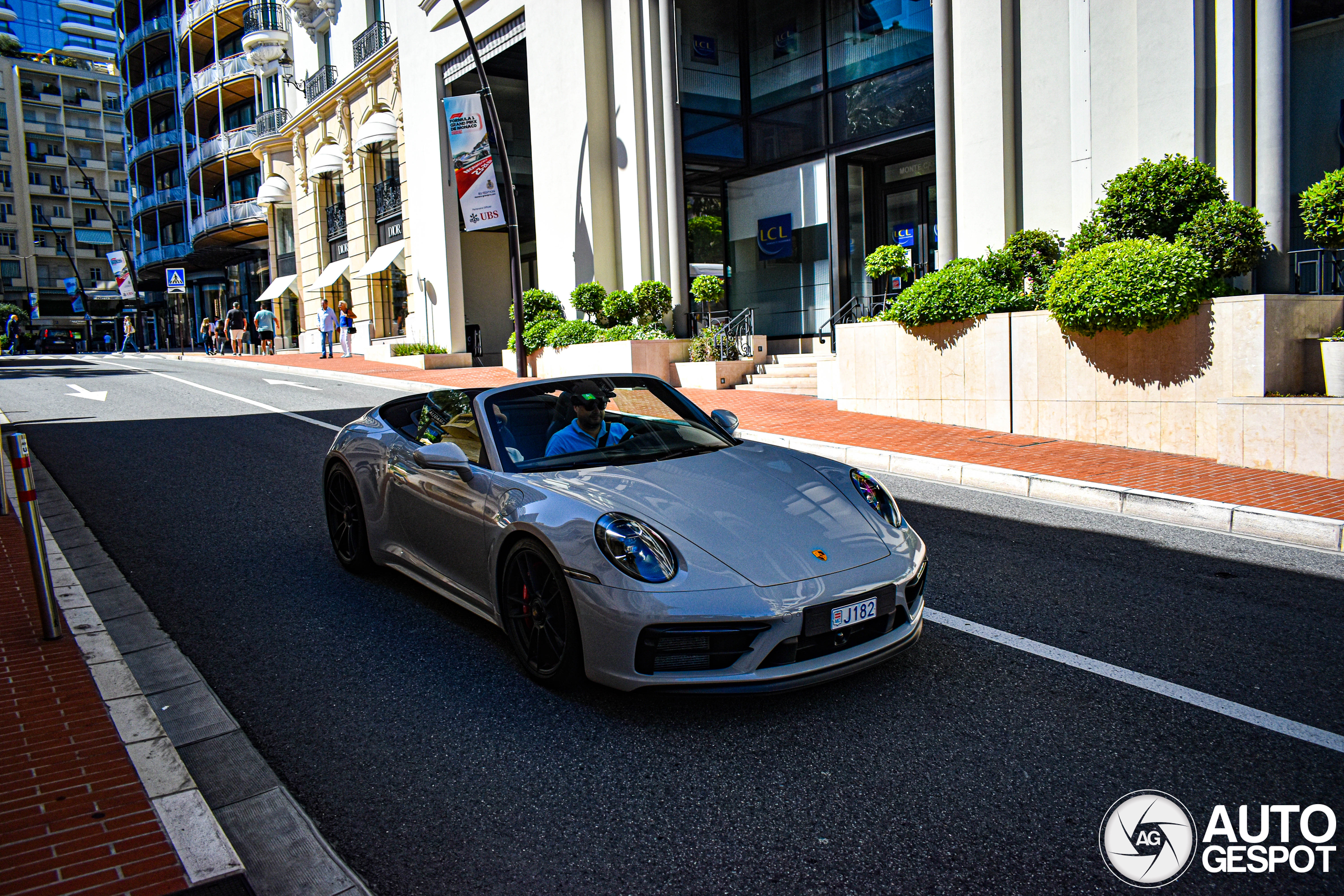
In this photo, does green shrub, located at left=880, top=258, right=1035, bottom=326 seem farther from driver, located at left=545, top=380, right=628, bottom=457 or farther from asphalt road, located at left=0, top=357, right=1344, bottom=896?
driver, located at left=545, top=380, right=628, bottom=457

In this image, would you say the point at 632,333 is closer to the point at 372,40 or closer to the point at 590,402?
the point at 590,402

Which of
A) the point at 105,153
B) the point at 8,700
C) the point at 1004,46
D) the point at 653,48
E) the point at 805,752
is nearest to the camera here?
the point at 805,752

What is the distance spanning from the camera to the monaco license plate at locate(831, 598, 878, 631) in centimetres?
345

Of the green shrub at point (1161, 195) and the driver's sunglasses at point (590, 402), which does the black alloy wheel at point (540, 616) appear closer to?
the driver's sunglasses at point (590, 402)

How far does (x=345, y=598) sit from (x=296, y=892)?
112 inches

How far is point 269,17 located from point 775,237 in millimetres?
33632

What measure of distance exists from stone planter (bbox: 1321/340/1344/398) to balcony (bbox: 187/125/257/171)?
152 ft

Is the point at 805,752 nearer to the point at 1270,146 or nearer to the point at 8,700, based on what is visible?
the point at 8,700

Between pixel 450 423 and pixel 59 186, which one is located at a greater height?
pixel 59 186

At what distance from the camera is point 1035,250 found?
12195 millimetres

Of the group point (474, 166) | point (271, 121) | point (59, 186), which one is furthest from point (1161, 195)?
point (59, 186)

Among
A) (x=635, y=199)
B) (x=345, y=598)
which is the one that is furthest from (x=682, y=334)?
(x=345, y=598)

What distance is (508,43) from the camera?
24531mm

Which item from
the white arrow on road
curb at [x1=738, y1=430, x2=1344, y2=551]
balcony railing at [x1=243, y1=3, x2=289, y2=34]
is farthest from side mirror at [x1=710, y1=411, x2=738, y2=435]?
balcony railing at [x1=243, y1=3, x2=289, y2=34]
